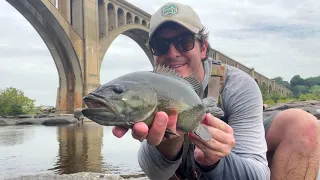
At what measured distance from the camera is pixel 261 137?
8.16 feet

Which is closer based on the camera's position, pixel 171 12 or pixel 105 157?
pixel 171 12

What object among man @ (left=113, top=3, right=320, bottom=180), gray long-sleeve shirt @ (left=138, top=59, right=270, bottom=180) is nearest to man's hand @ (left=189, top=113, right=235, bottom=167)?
man @ (left=113, top=3, right=320, bottom=180)

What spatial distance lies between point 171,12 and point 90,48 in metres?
31.6

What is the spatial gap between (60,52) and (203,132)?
3222cm

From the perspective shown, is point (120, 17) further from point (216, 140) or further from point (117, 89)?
point (117, 89)

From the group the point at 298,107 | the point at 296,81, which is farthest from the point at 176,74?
the point at 296,81

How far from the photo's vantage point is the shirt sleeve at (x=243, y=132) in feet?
7.29

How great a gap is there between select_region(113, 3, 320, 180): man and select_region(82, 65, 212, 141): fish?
0.15 m

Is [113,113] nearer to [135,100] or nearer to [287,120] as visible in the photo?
[135,100]

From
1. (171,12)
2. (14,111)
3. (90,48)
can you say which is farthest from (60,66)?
(171,12)

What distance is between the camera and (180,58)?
270 cm

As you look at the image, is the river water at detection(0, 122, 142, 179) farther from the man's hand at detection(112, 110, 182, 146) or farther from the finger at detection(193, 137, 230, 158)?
the man's hand at detection(112, 110, 182, 146)

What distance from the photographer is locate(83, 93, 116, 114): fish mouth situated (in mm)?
1508

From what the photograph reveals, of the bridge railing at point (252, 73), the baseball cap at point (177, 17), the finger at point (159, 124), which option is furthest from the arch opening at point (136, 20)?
the finger at point (159, 124)
